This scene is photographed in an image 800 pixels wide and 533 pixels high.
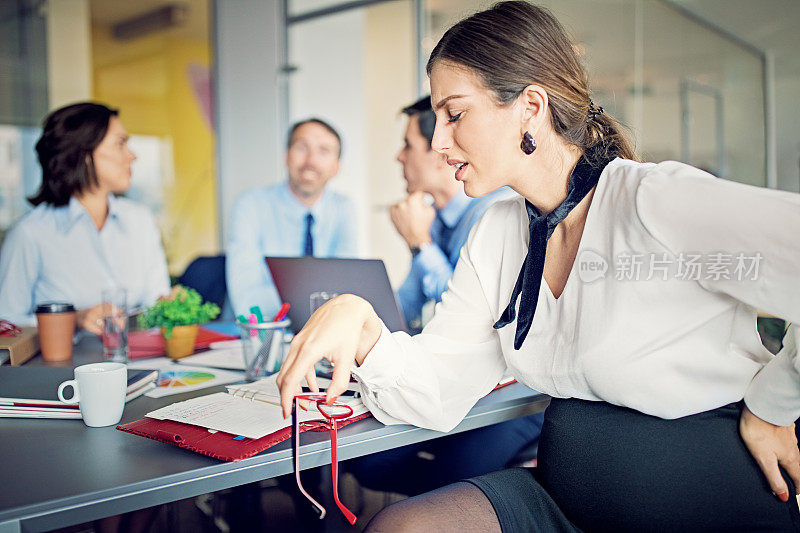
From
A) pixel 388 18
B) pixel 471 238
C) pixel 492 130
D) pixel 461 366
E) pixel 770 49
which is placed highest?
pixel 388 18

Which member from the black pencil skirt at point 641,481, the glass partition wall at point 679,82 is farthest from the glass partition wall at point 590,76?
the black pencil skirt at point 641,481

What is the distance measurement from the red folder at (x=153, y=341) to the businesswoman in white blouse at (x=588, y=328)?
33.5 inches

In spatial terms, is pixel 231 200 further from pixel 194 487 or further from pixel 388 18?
pixel 194 487

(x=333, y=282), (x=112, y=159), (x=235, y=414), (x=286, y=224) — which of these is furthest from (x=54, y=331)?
(x=286, y=224)

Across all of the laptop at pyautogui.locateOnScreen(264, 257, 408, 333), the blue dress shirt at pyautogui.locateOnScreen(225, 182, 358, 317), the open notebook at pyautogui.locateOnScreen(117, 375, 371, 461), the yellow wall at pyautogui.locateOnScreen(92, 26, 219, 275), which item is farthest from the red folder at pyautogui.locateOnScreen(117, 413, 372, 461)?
the yellow wall at pyautogui.locateOnScreen(92, 26, 219, 275)

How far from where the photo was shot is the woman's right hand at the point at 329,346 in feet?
3.47

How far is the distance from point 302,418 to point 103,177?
2003 millimetres

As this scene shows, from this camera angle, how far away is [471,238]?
1483 mm

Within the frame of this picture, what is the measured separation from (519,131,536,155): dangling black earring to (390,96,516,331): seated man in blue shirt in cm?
92

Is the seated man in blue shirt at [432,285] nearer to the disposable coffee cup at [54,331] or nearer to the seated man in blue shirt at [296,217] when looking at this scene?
the seated man in blue shirt at [296,217]

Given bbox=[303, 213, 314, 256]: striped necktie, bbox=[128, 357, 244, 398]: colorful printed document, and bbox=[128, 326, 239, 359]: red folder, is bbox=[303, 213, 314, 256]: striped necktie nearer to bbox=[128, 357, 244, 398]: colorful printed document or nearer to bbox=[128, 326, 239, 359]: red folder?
bbox=[128, 326, 239, 359]: red folder

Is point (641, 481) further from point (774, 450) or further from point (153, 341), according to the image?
point (153, 341)

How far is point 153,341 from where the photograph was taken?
78.7 inches

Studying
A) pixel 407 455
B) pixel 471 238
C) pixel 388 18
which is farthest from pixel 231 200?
pixel 471 238
